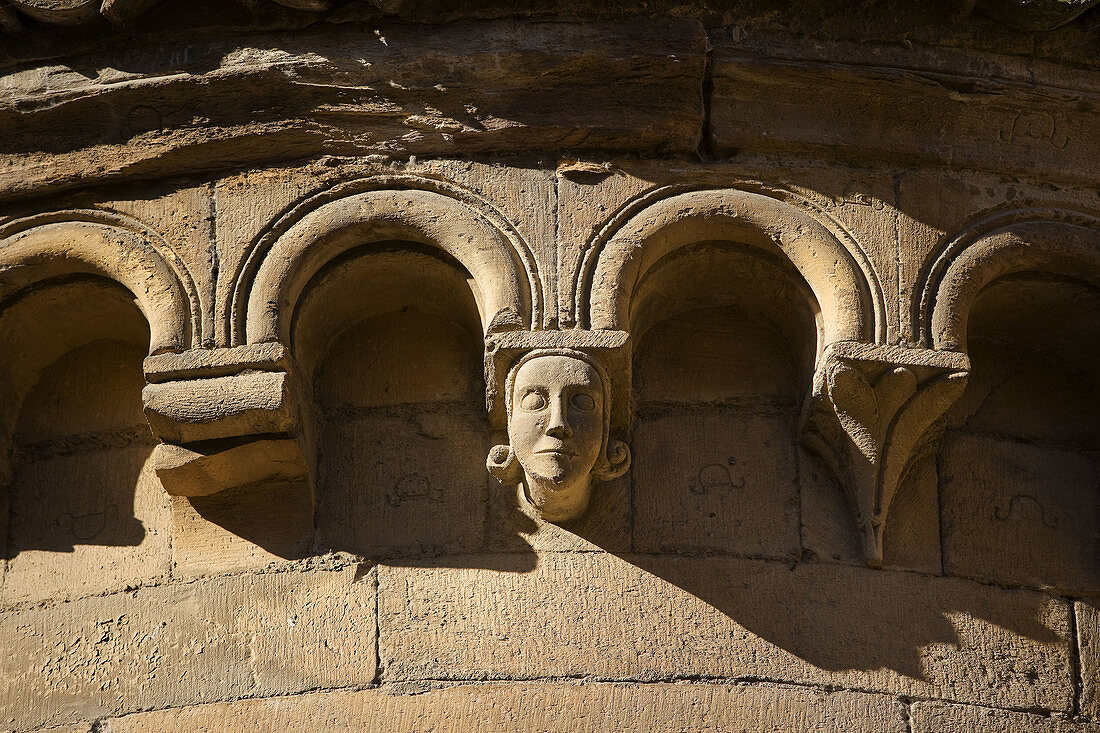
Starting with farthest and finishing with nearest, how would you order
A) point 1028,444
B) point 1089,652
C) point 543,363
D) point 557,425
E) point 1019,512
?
1. point 1028,444
2. point 1019,512
3. point 1089,652
4. point 543,363
5. point 557,425

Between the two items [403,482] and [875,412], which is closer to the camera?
[875,412]

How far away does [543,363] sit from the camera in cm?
386

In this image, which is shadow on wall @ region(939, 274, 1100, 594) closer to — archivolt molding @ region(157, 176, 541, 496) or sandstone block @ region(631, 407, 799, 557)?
sandstone block @ region(631, 407, 799, 557)

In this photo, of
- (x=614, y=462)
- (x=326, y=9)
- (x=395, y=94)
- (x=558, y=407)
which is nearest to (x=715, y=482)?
(x=614, y=462)

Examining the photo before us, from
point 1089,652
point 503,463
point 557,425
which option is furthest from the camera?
point 1089,652

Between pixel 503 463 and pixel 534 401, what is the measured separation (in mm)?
254

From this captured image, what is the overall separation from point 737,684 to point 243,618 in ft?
5.11

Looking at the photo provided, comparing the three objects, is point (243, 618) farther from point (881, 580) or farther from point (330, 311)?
point (881, 580)

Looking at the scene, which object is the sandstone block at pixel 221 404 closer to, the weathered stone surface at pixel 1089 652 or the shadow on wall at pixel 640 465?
the shadow on wall at pixel 640 465

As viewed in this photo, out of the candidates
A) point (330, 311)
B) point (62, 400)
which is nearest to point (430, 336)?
point (330, 311)

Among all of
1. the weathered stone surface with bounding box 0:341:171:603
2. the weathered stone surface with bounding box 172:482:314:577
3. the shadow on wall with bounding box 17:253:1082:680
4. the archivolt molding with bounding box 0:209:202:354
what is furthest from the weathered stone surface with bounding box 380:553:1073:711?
the archivolt molding with bounding box 0:209:202:354

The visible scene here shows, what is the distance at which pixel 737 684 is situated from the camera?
3.83 meters

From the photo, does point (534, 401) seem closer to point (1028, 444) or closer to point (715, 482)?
point (715, 482)

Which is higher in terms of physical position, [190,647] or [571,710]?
[190,647]
